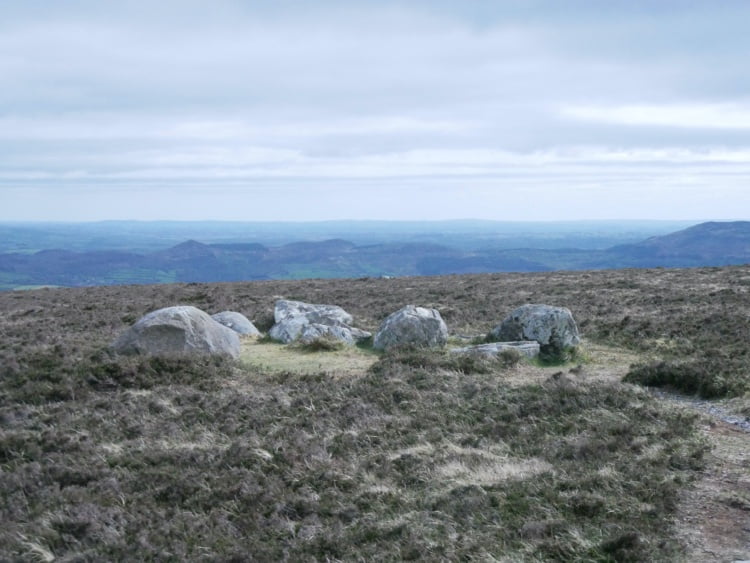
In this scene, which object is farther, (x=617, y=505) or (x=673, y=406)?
(x=673, y=406)

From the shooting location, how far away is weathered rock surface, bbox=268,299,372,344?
2306 cm

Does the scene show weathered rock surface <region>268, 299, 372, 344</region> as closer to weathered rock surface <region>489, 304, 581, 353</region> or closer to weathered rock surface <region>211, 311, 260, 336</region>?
weathered rock surface <region>211, 311, 260, 336</region>

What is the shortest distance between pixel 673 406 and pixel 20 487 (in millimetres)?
12967

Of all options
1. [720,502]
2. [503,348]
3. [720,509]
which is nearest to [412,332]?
[503,348]

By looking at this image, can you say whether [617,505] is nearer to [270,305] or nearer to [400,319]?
[400,319]

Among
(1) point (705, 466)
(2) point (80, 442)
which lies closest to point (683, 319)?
(1) point (705, 466)

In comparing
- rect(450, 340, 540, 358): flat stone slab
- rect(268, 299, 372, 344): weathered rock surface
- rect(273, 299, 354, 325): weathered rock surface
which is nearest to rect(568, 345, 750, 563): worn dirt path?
rect(450, 340, 540, 358): flat stone slab

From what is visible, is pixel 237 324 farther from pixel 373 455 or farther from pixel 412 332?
pixel 373 455

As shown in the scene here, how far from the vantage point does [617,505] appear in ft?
29.1

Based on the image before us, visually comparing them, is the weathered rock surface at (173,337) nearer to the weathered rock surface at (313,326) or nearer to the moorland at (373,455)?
the moorland at (373,455)

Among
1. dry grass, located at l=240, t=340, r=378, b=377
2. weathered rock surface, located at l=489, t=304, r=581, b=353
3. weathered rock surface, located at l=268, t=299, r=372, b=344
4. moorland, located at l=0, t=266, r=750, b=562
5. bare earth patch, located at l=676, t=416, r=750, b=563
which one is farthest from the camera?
weathered rock surface, located at l=268, t=299, r=372, b=344

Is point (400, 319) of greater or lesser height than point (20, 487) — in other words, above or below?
above

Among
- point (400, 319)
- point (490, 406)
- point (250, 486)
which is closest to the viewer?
point (250, 486)

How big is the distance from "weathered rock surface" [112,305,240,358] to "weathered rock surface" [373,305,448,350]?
203 inches
